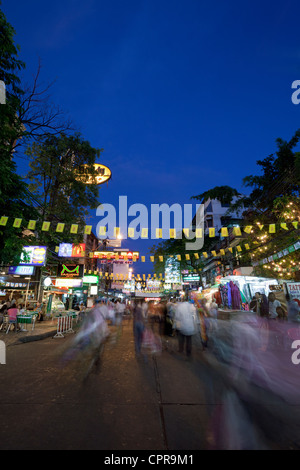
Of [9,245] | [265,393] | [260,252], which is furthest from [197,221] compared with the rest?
[265,393]

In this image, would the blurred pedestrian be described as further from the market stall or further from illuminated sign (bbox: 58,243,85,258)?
illuminated sign (bbox: 58,243,85,258)

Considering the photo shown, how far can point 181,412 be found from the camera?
12.0 feet

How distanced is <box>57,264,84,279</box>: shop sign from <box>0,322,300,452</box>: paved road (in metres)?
11.9

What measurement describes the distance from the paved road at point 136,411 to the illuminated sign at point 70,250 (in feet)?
39.8

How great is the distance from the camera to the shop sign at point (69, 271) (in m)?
18.0

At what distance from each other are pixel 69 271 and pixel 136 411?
15.8 m

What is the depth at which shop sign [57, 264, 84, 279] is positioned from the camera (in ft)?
59.0

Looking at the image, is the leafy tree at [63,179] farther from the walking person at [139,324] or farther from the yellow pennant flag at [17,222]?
the walking person at [139,324]

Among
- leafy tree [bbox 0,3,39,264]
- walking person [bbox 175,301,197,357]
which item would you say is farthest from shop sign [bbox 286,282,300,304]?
leafy tree [bbox 0,3,39,264]

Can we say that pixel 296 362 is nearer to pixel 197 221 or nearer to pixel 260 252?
pixel 260 252

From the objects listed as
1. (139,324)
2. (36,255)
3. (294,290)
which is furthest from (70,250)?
(294,290)

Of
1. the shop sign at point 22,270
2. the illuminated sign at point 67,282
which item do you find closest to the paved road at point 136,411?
the shop sign at point 22,270

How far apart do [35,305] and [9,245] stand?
33.1 ft

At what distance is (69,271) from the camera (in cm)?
1817
